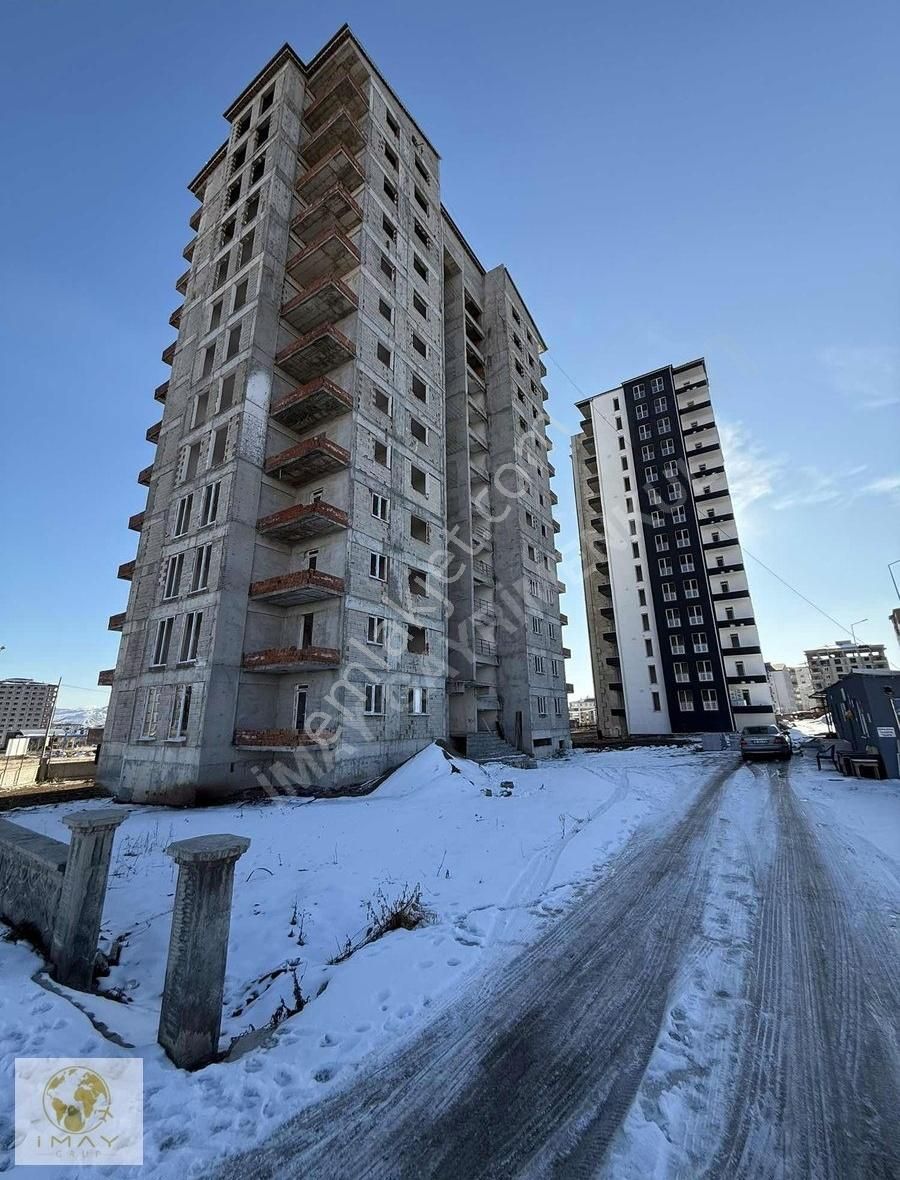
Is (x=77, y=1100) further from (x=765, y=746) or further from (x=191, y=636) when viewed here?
(x=765, y=746)

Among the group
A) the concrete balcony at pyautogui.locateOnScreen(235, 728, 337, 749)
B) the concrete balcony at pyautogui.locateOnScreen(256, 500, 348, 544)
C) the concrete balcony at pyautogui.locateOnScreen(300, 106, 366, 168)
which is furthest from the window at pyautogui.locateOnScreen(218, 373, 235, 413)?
the concrete balcony at pyautogui.locateOnScreen(300, 106, 366, 168)

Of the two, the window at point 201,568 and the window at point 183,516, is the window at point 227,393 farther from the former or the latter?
the window at point 201,568

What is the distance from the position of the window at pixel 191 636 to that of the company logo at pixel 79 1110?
17.4 meters

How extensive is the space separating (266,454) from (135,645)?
11592 millimetres

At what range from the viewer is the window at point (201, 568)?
65.2 feet

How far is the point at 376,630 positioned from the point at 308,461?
8042 millimetres

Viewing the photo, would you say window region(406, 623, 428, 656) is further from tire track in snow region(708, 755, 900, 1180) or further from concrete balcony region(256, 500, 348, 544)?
tire track in snow region(708, 755, 900, 1180)

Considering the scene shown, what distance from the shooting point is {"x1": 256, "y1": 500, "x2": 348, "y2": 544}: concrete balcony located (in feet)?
62.1

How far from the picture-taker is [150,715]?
19422 mm

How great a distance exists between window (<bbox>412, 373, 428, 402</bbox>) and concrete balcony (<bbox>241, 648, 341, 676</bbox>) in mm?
16325

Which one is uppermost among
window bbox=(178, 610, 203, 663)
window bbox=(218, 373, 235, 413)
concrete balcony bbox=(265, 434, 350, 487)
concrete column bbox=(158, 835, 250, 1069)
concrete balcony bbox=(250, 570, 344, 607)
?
window bbox=(218, 373, 235, 413)

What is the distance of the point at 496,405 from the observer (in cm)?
3759

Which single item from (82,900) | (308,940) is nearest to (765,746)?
(308,940)

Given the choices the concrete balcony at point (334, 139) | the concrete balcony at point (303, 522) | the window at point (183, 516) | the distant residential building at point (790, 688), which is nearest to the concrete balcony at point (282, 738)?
the concrete balcony at point (303, 522)
